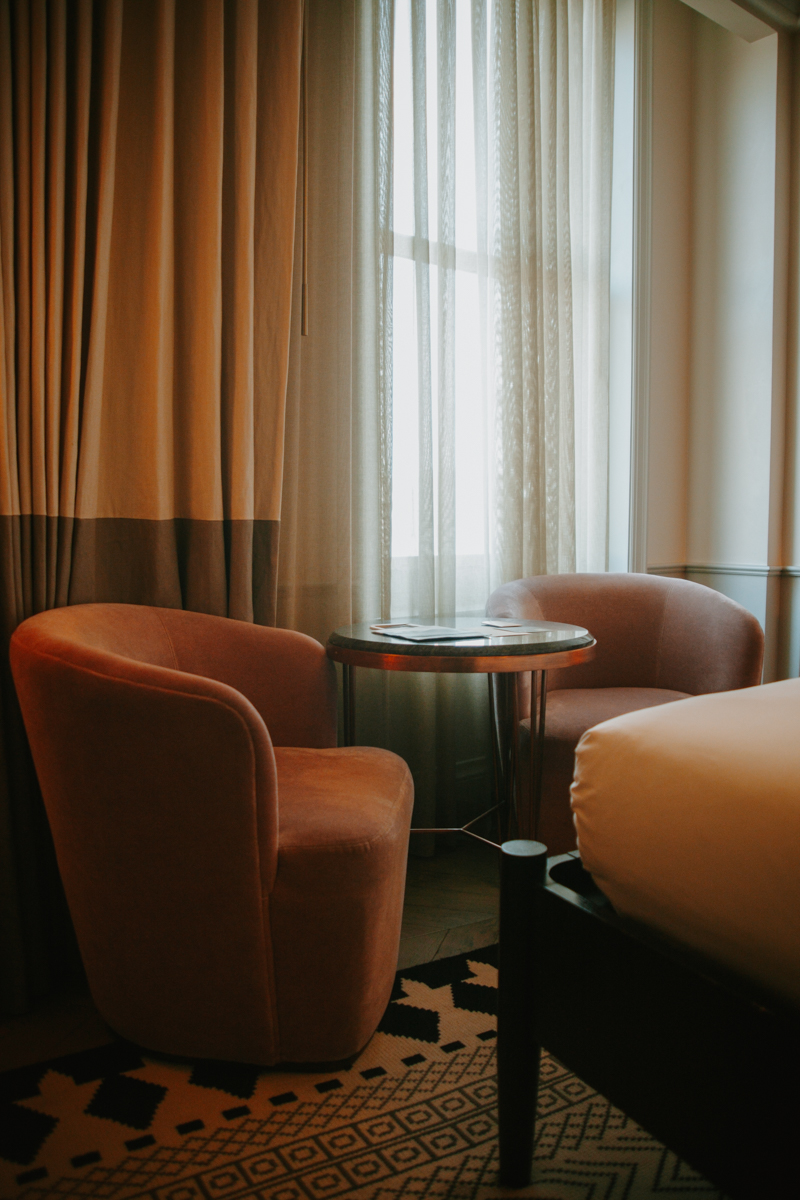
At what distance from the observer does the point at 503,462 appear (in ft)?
9.16

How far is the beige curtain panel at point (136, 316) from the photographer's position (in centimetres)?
177

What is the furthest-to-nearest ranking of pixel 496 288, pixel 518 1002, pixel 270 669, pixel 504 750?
pixel 496 288 < pixel 504 750 < pixel 270 669 < pixel 518 1002

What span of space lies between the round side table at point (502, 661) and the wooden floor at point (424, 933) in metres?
0.18

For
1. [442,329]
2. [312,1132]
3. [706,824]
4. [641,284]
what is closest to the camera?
[706,824]

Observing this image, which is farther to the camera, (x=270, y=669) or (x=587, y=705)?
(x=587, y=705)

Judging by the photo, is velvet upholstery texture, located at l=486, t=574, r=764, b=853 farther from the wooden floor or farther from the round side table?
the wooden floor

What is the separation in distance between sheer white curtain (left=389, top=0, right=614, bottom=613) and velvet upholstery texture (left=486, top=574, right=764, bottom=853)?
0.89 feet

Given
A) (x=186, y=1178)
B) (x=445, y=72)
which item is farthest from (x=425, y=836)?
(x=445, y=72)

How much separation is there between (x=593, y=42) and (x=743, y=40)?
642 mm

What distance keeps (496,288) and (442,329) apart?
→ 0.29 m

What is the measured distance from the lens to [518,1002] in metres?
1.15

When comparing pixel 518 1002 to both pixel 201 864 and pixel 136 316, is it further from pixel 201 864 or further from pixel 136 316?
pixel 136 316

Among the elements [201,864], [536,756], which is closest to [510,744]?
[536,756]

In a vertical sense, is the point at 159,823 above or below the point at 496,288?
below
